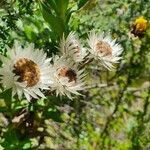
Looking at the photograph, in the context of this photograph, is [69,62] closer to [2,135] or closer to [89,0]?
[89,0]

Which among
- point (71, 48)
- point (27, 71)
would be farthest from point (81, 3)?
point (27, 71)

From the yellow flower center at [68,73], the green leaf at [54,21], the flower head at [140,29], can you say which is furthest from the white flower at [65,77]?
the flower head at [140,29]

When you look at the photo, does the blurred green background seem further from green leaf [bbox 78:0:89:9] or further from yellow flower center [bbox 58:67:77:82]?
yellow flower center [bbox 58:67:77:82]

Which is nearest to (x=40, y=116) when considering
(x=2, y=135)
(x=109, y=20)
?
(x=2, y=135)

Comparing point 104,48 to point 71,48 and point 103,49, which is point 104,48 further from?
point 71,48

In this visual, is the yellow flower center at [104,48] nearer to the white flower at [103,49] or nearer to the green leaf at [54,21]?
the white flower at [103,49]
